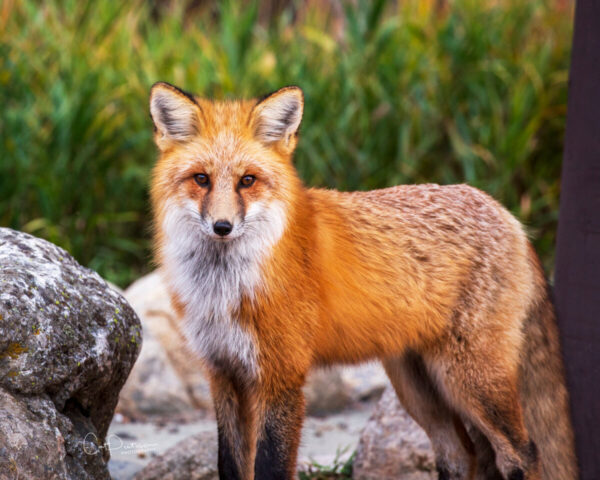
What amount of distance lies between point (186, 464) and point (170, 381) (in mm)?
1970

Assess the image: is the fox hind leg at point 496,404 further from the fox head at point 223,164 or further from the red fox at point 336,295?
the fox head at point 223,164

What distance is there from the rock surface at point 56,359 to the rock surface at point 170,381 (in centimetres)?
236

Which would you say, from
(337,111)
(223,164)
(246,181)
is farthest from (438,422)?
(337,111)

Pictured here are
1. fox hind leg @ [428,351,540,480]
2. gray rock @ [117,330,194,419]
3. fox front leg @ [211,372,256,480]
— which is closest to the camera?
fox front leg @ [211,372,256,480]

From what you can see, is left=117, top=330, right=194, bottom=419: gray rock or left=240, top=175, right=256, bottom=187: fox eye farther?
left=117, top=330, right=194, bottom=419: gray rock

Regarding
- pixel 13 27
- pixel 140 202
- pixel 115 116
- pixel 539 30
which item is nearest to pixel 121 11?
pixel 13 27

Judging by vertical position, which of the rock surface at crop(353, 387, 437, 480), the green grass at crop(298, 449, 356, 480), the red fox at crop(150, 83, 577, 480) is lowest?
the green grass at crop(298, 449, 356, 480)

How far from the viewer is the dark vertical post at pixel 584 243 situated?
12.6 ft

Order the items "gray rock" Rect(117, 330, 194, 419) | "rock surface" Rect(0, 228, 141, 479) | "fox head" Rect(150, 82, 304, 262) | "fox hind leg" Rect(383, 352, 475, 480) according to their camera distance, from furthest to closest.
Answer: "gray rock" Rect(117, 330, 194, 419) < "fox hind leg" Rect(383, 352, 475, 480) < "fox head" Rect(150, 82, 304, 262) < "rock surface" Rect(0, 228, 141, 479)

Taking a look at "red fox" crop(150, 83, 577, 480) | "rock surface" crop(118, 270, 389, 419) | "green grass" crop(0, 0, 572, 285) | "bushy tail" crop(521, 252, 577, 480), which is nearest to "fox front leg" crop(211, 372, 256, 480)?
"red fox" crop(150, 83, 577, 480)

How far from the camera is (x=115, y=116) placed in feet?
25.0

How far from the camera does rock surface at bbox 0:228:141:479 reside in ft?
9.34

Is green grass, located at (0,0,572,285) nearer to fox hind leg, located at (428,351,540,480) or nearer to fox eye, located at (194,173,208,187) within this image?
fox hind leg, located at (428,351,540,480)

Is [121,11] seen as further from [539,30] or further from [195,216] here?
[195,216]
